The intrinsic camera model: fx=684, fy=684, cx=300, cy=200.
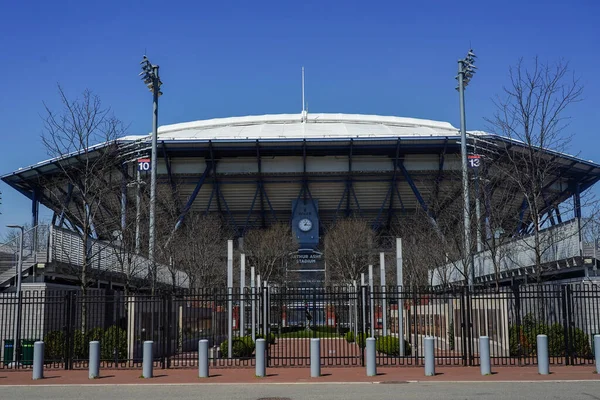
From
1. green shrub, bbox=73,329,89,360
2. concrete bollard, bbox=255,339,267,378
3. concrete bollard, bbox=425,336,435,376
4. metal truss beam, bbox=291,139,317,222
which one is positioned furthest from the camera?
metal truss beam, bbox=291,139,317,222

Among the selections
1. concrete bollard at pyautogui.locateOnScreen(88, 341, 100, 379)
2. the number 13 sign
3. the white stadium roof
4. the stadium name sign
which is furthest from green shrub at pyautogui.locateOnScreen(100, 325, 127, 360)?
the white stadium roof

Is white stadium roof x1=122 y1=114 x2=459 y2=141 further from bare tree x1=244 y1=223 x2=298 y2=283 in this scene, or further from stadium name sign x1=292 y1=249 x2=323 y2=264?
stadium name sign x1=292 y1=249 x2=323 y2=264

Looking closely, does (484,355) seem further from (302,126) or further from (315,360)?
(302,126)

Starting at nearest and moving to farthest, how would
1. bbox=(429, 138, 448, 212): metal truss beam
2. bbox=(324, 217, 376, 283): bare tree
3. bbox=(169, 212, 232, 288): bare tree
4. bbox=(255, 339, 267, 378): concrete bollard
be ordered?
bbox=(255, 339, 267, 378): concrete bollard < bbox=(169, 212, 232, 288): bare tree < bbox=(324, 217, 376, 283): bare tree < bbox=(429, 138, 448, 212): metal truss beam

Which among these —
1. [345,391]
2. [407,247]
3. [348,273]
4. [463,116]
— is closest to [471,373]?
[345,391]

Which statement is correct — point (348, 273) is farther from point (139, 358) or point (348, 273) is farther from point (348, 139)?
point (139, 358)

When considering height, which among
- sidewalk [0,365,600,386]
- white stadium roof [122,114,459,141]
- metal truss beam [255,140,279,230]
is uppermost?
white stadium roof [122,114,459,141]

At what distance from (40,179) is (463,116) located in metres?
42.5

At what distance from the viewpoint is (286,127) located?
242ft

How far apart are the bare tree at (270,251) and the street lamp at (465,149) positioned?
2614 centimetres

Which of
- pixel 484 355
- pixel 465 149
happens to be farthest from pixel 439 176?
pixel 484 355

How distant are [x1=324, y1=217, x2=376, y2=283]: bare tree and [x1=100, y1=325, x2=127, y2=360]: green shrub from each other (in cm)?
2880

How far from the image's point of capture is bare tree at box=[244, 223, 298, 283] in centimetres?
5928

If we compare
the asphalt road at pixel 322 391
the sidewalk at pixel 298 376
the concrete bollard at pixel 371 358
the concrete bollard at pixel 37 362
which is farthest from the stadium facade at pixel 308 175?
the asphalt road at pixel 322 391
